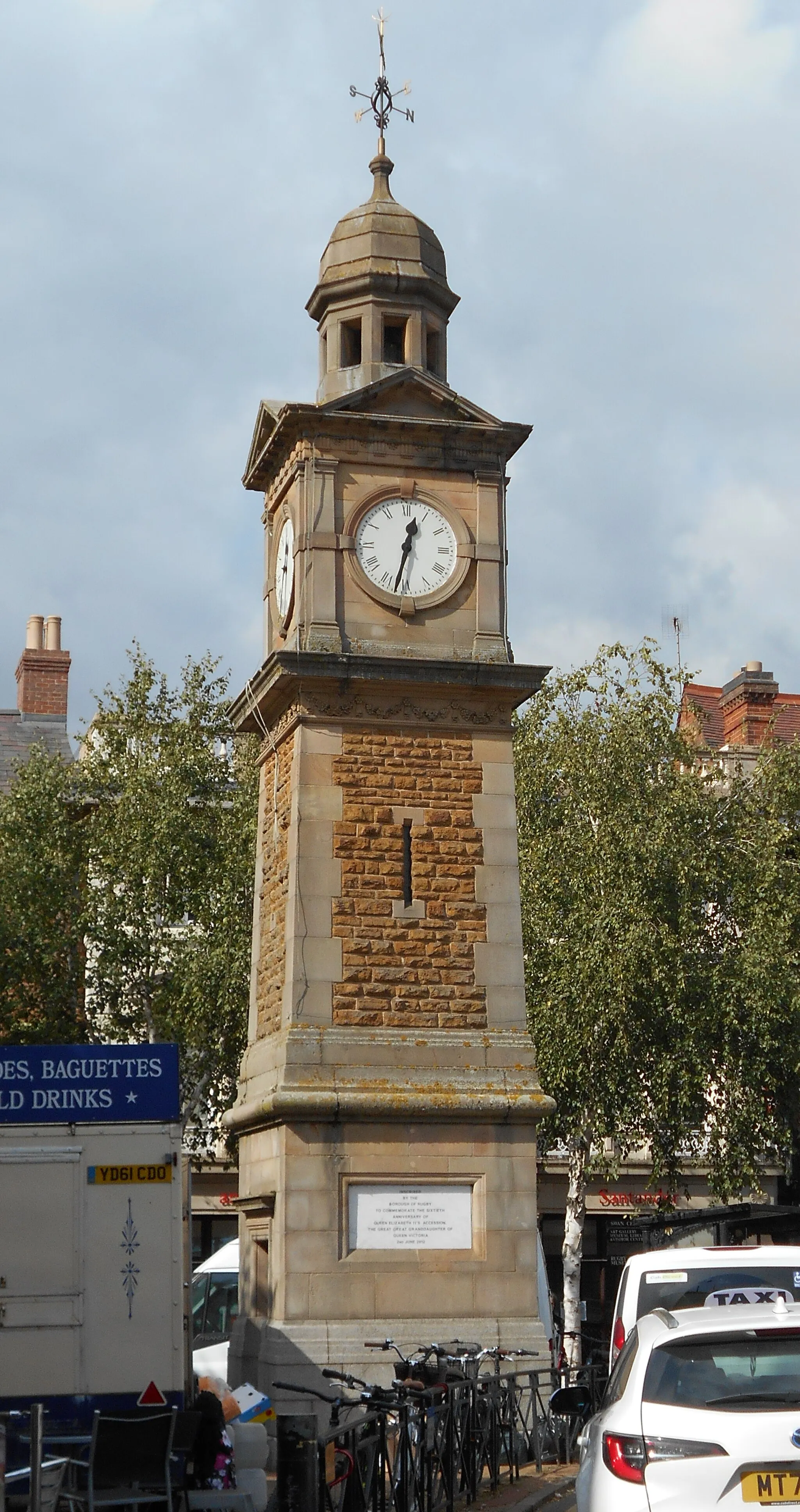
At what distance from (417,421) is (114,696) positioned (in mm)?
16723

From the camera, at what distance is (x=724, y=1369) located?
809 centimetres

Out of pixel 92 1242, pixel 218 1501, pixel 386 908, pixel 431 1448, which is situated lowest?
pixel 218 1501

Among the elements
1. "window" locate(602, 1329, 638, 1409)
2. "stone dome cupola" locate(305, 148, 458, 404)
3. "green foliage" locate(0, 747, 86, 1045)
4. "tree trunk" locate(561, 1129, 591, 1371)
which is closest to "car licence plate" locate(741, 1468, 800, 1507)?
"window" locate(602, 1329, 638, 1409)

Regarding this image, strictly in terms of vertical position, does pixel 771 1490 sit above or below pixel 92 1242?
below

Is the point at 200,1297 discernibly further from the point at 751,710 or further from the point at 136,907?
the point at 751,710

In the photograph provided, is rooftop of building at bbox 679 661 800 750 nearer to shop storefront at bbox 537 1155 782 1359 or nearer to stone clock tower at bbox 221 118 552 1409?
shop storefront at bbox 537 1155 782 1359

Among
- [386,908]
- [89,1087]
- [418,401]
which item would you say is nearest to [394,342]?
[418,401]

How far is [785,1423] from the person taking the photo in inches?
307

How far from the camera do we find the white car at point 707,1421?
775 centimetres

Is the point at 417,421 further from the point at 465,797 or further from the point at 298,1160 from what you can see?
the point at 298,1160

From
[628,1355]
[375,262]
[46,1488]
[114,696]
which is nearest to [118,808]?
[114,696]

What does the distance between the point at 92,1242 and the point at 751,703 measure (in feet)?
112

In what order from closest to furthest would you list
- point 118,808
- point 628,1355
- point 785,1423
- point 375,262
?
1. point 785,1423
2. point 628,1355
3. point 375,262
4. point 118,808

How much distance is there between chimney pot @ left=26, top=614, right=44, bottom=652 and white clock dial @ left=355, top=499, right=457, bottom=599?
1114 inches
